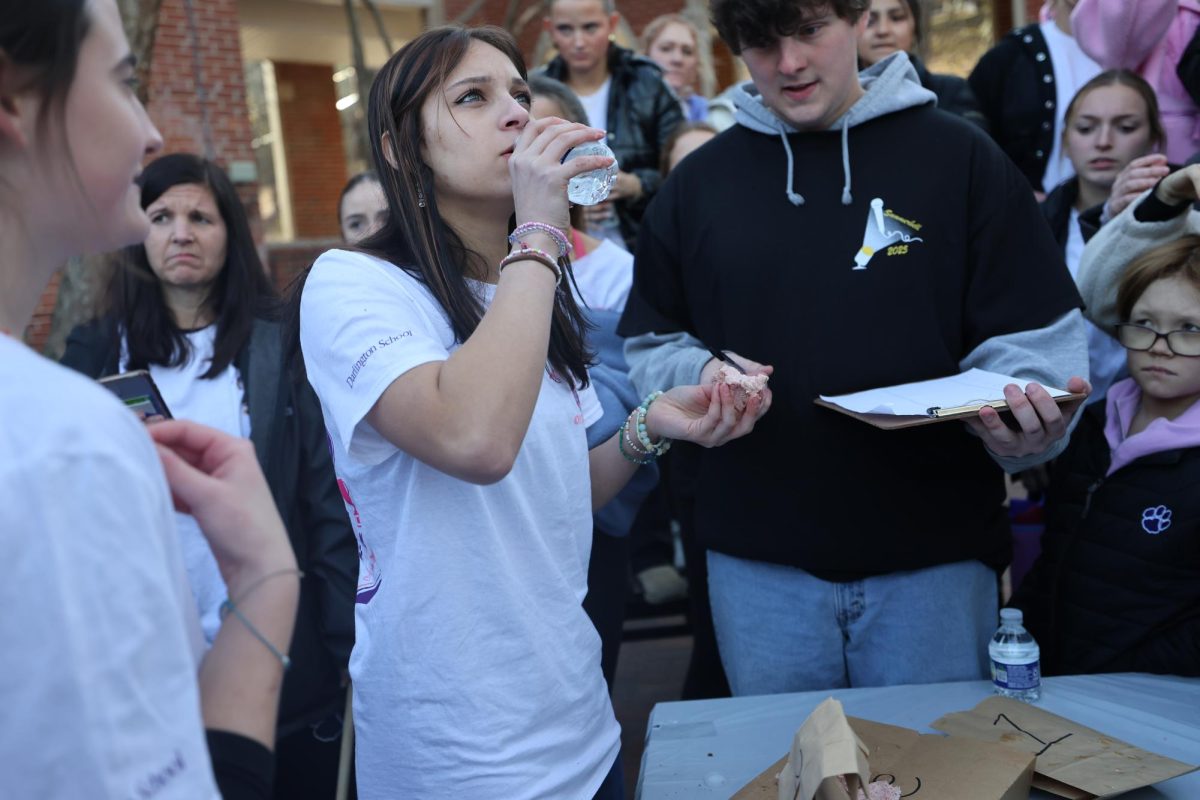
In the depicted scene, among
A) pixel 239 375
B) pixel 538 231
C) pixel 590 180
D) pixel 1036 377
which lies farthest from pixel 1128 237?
pixel 239 375

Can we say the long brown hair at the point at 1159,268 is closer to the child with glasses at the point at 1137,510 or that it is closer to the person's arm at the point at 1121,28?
the child with glasses at the point at 1137,510

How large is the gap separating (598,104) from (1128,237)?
250 centimetres

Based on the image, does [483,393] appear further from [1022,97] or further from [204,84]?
[204,84]

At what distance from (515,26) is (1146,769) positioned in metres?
9.83

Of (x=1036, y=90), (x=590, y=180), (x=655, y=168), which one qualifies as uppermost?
(x=1036, y=90)

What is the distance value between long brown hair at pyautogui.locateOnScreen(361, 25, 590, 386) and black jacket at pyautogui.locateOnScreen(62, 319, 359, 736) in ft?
3.48

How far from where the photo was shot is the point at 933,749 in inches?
65.6

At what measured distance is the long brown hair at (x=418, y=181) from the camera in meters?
1.60

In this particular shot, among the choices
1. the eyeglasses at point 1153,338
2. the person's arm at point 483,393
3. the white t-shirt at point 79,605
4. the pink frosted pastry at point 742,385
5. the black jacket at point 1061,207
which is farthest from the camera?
the black jacket at point 1061,207

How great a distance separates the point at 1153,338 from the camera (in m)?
2.45

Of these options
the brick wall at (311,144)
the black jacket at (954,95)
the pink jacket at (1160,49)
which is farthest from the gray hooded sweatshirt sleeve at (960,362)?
the brick wall at (311,144)

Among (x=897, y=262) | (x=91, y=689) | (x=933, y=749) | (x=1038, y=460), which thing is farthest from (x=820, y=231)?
(x=91, y=689)

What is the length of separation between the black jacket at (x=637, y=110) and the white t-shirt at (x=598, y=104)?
0.07 ft

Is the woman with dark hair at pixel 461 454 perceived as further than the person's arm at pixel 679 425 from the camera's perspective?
No
